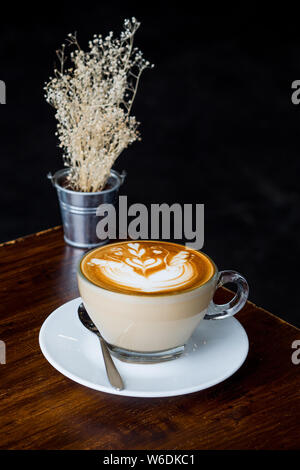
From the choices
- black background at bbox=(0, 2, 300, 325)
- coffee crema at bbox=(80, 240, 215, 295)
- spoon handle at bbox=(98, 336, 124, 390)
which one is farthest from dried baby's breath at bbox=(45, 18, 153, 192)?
black background at bbox=(0, 2, 300, 325)

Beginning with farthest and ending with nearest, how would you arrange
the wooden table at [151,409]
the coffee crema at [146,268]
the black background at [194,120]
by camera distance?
1. the black background at [194,120]
2. the coffee crema at [146,268]
3. the wooden table at [151,409]

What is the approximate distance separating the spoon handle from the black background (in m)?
1.80

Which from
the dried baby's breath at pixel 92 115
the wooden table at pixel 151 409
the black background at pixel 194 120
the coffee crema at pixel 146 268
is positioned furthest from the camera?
the black background at pixel 194 120

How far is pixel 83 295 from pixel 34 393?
149 mm

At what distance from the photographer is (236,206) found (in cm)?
285

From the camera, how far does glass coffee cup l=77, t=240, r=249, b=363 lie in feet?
2.68

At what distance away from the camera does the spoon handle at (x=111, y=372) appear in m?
0.78

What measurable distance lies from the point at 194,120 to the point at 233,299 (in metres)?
2.16

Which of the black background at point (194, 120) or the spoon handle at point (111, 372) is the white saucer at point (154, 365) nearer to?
the spoon handle at point (111, 372)

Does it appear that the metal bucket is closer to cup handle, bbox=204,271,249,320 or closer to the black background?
cup handle, bbox=204,271,249,320

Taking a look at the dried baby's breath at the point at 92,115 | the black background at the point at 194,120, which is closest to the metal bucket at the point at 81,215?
the dried baby's breath at the point at 92,115

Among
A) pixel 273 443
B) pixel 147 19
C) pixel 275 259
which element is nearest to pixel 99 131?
pixel 273 443

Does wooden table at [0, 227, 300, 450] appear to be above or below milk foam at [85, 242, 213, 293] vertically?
below

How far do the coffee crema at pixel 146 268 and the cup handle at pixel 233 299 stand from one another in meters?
0.03
